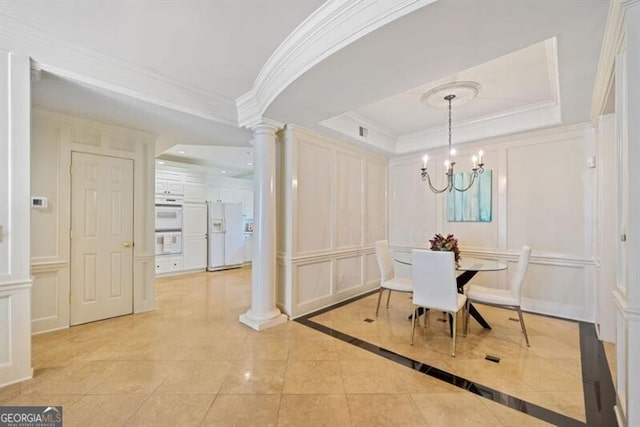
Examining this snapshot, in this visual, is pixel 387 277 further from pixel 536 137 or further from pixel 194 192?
pixel 194 192

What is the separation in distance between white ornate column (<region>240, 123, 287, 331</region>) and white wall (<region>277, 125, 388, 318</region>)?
0.24 m

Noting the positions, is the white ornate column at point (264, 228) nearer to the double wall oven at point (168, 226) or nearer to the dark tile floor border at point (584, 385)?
the dark tile floor border at point (584, 385)

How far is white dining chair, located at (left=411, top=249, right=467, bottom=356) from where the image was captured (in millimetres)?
2625

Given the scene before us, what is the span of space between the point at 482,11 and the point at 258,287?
124 inches

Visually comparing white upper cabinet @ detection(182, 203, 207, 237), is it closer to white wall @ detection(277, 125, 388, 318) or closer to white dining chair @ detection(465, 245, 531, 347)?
white wall @ detection(277, 125, 388, 318)

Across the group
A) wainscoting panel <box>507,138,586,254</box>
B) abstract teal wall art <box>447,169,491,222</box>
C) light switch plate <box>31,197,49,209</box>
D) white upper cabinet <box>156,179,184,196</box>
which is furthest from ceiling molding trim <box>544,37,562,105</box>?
white upper cabinet <box>156,179,184,196</box>

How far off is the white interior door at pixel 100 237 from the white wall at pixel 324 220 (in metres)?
2.02

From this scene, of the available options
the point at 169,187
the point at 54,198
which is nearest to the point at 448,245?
the point at 54,198

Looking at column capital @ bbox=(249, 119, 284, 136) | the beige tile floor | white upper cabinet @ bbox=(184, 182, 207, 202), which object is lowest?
the beige tile floor

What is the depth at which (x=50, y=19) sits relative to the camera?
198cm

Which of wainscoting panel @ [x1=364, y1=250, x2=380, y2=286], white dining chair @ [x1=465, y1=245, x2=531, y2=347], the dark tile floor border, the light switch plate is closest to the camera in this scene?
the dark tile floor border

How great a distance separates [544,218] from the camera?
147 inches

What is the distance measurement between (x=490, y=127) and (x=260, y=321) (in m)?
4.08

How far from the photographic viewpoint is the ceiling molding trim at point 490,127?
11.5 ft
